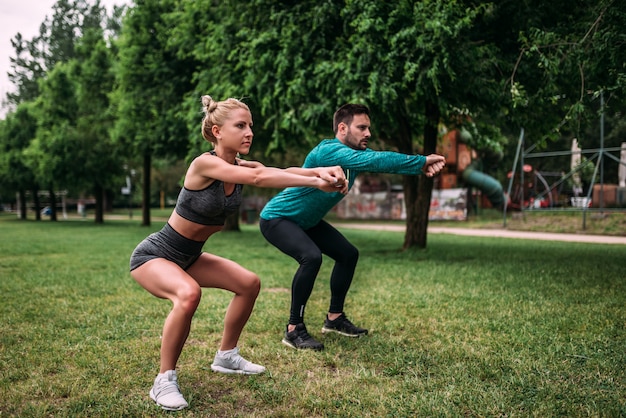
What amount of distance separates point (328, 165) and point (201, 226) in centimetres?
136

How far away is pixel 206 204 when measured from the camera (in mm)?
3617

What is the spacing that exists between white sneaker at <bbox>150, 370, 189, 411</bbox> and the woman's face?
1.57 metres

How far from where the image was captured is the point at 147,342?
16.5ft

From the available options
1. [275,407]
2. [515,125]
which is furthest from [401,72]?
[275,407]

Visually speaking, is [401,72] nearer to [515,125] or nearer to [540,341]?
[515,125]

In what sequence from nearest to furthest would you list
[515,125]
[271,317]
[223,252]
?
1. [271,317]
2. [515,125]
3. [223,252]

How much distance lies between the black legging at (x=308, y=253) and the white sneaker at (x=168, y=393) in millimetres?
1619

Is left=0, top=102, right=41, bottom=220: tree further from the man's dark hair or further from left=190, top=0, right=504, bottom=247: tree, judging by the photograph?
the man's dark hair

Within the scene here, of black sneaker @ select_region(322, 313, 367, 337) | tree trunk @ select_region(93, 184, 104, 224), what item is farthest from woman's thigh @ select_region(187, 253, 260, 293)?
tree trunk @ select_region(93, 184, 104, 224)

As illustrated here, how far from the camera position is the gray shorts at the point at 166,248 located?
375 cm

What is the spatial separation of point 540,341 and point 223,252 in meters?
10.4

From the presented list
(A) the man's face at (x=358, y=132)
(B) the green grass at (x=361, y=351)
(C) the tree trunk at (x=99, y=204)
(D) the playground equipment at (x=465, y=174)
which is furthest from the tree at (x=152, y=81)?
(D) the playground equipment at (x=465, y=174)

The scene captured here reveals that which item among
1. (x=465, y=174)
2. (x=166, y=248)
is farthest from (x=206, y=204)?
(x=465, y=174)

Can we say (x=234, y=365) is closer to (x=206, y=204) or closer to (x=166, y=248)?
(x=166, y=248)
